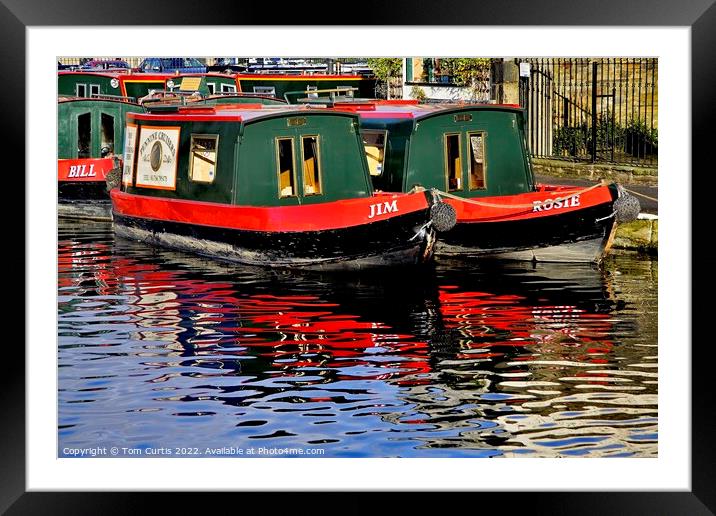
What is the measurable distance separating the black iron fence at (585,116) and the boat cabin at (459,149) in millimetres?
931

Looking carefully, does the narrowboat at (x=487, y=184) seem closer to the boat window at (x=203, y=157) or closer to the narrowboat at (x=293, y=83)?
the boat window at (x=203, y=157)

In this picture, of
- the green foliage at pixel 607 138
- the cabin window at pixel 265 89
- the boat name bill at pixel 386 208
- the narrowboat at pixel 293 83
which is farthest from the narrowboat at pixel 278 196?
the narrowboat at pixel 293 83

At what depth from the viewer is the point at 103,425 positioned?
34.9ft

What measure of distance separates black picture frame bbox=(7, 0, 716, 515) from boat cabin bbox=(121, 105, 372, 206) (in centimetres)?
739

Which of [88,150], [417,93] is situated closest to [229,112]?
[417,93]

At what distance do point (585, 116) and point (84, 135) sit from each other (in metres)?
8.13

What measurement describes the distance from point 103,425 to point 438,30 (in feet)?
12.8

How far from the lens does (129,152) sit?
18.8 m

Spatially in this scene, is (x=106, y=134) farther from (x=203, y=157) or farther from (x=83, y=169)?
(x=203, y=157)

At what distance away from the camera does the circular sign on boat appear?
18094 millimetres

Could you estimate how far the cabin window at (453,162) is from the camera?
1816 centimetres

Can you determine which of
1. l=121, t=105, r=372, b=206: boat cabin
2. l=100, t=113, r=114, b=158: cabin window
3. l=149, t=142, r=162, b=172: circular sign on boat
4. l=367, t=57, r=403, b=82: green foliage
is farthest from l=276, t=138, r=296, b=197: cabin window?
l=100, t=113, r=114, b=158: cabin window

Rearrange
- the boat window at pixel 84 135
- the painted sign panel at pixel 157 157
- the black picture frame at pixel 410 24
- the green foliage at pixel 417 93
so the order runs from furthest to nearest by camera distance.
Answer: the boat window at pixel 84 135 < the green foliage at pixel 417 93 < the painted sign panel at pixel 157 157 < the black picture frame at pixel 410 24

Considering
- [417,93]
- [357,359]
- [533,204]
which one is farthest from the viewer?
[417,93]
